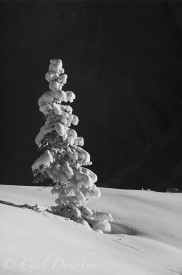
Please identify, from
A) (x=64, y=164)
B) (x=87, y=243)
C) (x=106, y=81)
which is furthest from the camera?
(x=106, y=81)

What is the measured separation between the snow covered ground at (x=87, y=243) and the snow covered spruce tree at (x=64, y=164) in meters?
1.20

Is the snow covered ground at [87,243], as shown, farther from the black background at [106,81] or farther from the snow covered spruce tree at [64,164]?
the black background at [106,81]

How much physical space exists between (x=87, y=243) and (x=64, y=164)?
3783 mm

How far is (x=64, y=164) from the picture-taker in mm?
12797

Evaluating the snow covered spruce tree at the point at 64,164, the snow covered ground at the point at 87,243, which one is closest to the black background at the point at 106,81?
the snow covered ground at the point at 87,243

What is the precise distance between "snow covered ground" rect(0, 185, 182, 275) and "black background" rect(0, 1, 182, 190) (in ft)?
143

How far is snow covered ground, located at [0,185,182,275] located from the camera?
6.83 meters

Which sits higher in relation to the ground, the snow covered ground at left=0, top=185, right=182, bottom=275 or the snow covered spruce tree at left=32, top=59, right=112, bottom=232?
the snow covered spruce tree at left=32, top=59, right=112, bottom=232

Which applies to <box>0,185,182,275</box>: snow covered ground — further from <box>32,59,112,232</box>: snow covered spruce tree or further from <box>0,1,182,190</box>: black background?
<box>0,1,182,190</box>: black background

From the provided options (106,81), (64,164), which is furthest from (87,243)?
(106,81)

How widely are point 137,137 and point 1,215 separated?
6337 cm

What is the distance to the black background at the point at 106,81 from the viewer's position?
68.9m

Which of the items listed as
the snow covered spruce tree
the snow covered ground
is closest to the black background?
the snow covered ground

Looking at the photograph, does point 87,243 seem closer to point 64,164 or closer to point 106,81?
point 64,164
